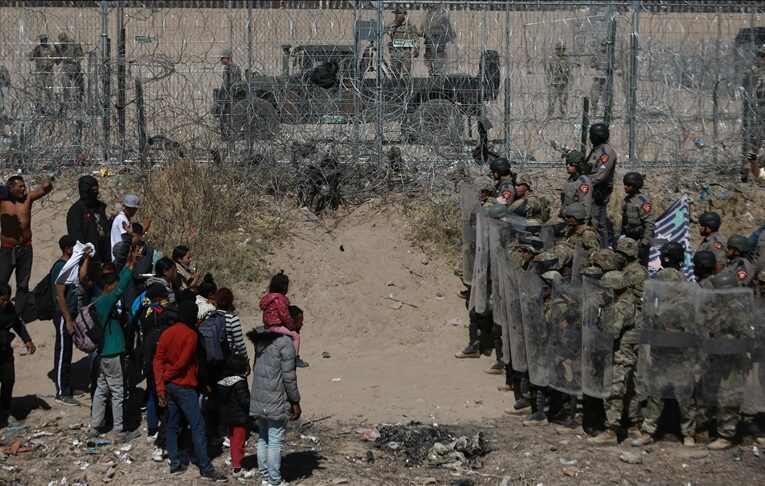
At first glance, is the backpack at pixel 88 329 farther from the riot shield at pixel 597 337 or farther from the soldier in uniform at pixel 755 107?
the soldier in uniform at pixel 755 107

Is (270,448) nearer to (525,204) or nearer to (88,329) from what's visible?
(88,329)

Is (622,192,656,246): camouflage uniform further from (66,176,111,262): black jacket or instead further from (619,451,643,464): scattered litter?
(66,176,111,262): black jacket

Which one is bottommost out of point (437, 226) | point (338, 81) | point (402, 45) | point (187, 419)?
point (187, 419)

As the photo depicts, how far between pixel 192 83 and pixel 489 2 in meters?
3.78

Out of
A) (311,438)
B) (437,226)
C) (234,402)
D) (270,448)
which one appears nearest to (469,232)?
(437,226)

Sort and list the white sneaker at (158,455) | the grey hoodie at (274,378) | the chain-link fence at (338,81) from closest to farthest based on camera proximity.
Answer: the grey hoodie at (274,378)
the white sneaker at (158,455)
the chain-link fence at (338,81)

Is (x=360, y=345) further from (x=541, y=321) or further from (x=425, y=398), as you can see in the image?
(x=541, y=321)

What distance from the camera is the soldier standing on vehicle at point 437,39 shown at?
1395cm

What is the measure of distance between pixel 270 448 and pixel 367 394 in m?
2.33

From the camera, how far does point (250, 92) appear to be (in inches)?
546

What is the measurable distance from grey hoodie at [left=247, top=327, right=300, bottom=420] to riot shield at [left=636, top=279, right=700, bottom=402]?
2.81 meters

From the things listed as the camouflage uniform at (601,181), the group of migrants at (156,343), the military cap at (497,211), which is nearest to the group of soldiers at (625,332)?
the military cap at (497,211)

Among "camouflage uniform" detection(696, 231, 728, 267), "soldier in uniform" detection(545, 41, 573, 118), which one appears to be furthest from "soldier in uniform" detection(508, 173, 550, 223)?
"soldier in uniform" detection(545, 41, 573, 118)

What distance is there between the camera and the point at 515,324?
9.67 m
